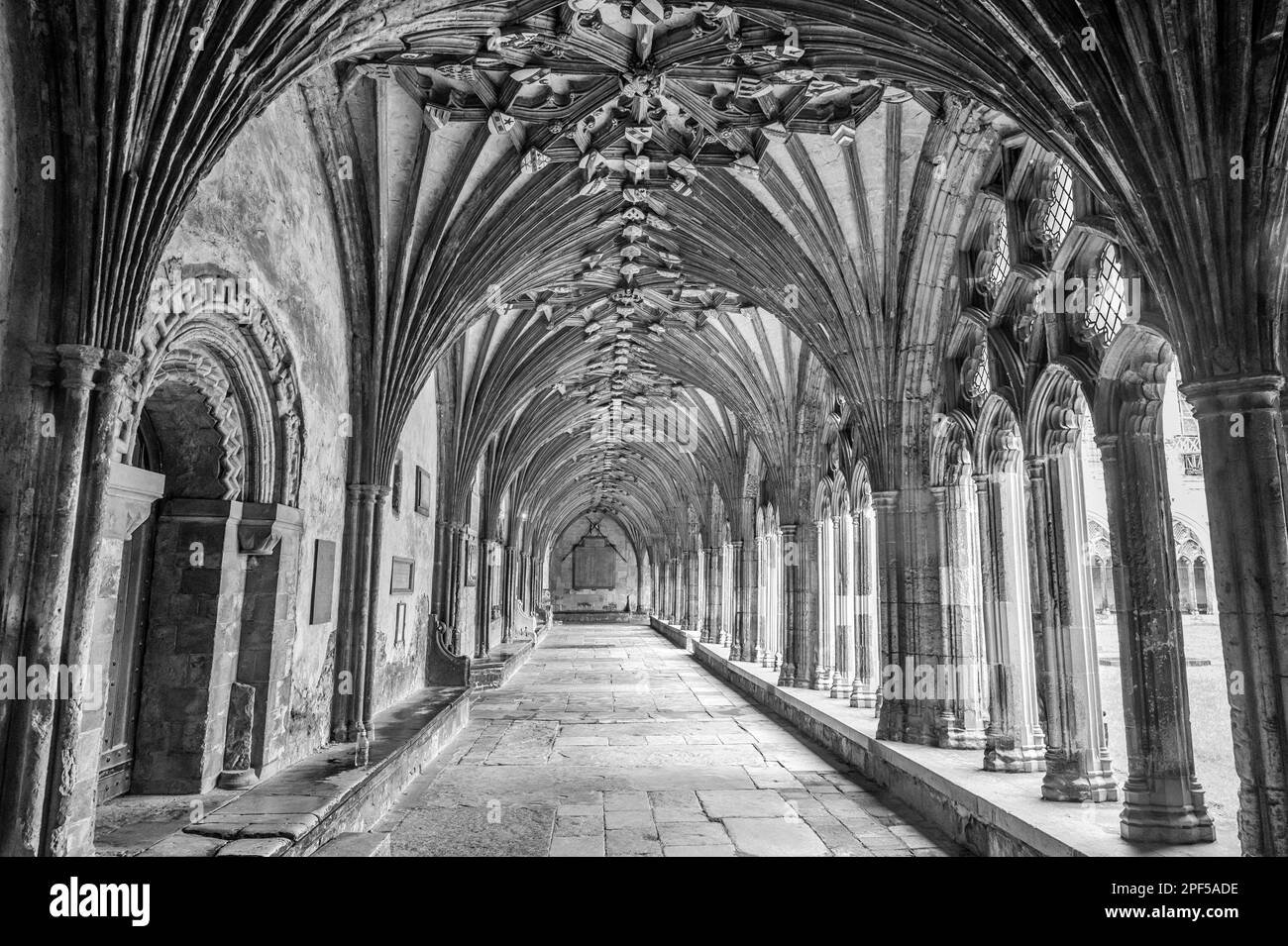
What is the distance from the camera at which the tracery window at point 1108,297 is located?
214 inches

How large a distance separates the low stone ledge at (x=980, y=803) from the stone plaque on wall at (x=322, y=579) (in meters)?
5.49

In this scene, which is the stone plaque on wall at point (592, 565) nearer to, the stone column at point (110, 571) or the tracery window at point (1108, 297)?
the tracery window at point (1108, 297)

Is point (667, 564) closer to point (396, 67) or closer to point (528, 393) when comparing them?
point (528, 393)

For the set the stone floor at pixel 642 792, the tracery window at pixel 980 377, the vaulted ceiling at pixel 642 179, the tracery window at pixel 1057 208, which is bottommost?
the stone floor at pixel 642 792

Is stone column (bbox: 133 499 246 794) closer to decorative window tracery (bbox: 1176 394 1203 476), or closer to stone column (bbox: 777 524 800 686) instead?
decorative window tracery (bbox: 1176 394 1203 476)

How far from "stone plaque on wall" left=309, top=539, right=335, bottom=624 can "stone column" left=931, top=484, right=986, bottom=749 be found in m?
6.01

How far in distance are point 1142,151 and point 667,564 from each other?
34578mm

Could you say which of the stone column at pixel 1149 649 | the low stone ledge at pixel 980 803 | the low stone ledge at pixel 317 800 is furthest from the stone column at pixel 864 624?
the stone column at pixel 1149 649

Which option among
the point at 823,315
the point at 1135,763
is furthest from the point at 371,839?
the point at 823,315

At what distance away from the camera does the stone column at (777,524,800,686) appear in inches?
511

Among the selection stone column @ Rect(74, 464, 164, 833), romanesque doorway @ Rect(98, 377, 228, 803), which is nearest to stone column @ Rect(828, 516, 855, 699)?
romanesque doorway @ Rect(98, 377, 228, 803)

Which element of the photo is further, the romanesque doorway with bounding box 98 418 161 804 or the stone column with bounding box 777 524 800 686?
the stone column with bounding box 777 524 800 686

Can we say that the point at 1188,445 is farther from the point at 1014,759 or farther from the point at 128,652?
the point at 128,652

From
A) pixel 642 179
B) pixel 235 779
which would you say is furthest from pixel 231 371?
pixel 642 179
